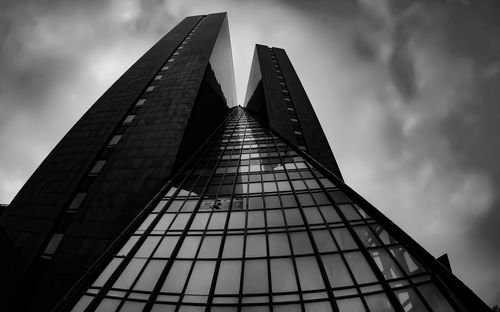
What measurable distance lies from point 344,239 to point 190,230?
968 cm

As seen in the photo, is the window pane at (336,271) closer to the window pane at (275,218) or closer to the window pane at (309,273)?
the window pane at (309,273)

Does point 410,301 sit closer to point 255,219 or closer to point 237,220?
point 255,219

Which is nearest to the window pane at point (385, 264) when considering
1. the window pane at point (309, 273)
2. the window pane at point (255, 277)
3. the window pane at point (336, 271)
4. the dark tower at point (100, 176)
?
the window pane at point (336, 271)

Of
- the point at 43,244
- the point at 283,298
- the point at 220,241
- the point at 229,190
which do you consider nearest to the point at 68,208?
the point at 43,244

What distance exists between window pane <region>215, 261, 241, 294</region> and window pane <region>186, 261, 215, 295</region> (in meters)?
0.48

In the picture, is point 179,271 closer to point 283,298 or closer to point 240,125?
point 283,298

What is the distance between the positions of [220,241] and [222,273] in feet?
7.84

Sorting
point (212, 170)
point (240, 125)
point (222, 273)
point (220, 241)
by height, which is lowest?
point (222, 273)

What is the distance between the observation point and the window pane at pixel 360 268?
34.2 feet

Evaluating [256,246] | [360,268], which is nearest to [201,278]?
[256,246]

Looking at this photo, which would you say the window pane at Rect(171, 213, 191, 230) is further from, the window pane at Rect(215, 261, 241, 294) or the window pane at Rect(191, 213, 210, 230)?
the window pane at Rect(215, 261, 241, 294)

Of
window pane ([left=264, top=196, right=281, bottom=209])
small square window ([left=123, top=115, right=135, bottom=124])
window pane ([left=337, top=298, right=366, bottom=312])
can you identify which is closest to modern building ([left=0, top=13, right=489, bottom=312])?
window pane ([left=337, top=298, right=366, bottom=312])

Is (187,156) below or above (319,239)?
above

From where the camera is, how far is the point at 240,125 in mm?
42531
